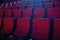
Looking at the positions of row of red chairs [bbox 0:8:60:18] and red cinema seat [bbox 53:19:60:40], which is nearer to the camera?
red cinema seat [bbox 53:19:60:40]

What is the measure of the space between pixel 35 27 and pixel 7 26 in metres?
0.20

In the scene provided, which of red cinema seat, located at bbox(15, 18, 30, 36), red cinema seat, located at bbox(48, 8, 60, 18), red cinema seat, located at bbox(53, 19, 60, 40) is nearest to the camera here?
red cinema seat, located at bbox(53, 19, 60, 40)

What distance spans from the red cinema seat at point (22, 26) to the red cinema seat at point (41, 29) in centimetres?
6

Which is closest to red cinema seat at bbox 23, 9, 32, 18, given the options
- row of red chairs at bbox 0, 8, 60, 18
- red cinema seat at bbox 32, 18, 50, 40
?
row of red chairs at bbox 0, 8, 60, 18

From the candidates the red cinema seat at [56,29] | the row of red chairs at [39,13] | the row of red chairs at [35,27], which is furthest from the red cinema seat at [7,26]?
the red cinema seat at [56,29]

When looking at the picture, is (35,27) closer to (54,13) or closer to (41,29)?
(41,29)

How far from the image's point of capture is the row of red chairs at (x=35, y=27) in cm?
52

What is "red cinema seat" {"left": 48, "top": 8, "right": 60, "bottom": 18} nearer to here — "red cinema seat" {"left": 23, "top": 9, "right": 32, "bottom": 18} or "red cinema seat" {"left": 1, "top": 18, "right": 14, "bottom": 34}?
"red cinema seat" {"left": 23, "top": 9, "right": 32, "bottom": 18}

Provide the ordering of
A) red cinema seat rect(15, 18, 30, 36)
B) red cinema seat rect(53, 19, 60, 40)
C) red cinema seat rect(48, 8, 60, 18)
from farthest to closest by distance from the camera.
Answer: red cinema seat rect(48, 8, 60, 18), red cinema seat rect(15, 18, 30, 36), red cinema seat rect(53, 19, 60, 40)

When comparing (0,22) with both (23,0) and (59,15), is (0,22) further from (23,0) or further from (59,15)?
(23,0)

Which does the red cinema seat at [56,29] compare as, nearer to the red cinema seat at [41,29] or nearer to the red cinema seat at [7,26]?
the red cinema seat at [41,29]

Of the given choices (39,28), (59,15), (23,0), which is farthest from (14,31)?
(23,0)

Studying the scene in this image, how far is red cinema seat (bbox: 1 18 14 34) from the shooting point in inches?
27.3

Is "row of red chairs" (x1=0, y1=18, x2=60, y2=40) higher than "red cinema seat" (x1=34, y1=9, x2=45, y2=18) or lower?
lower
